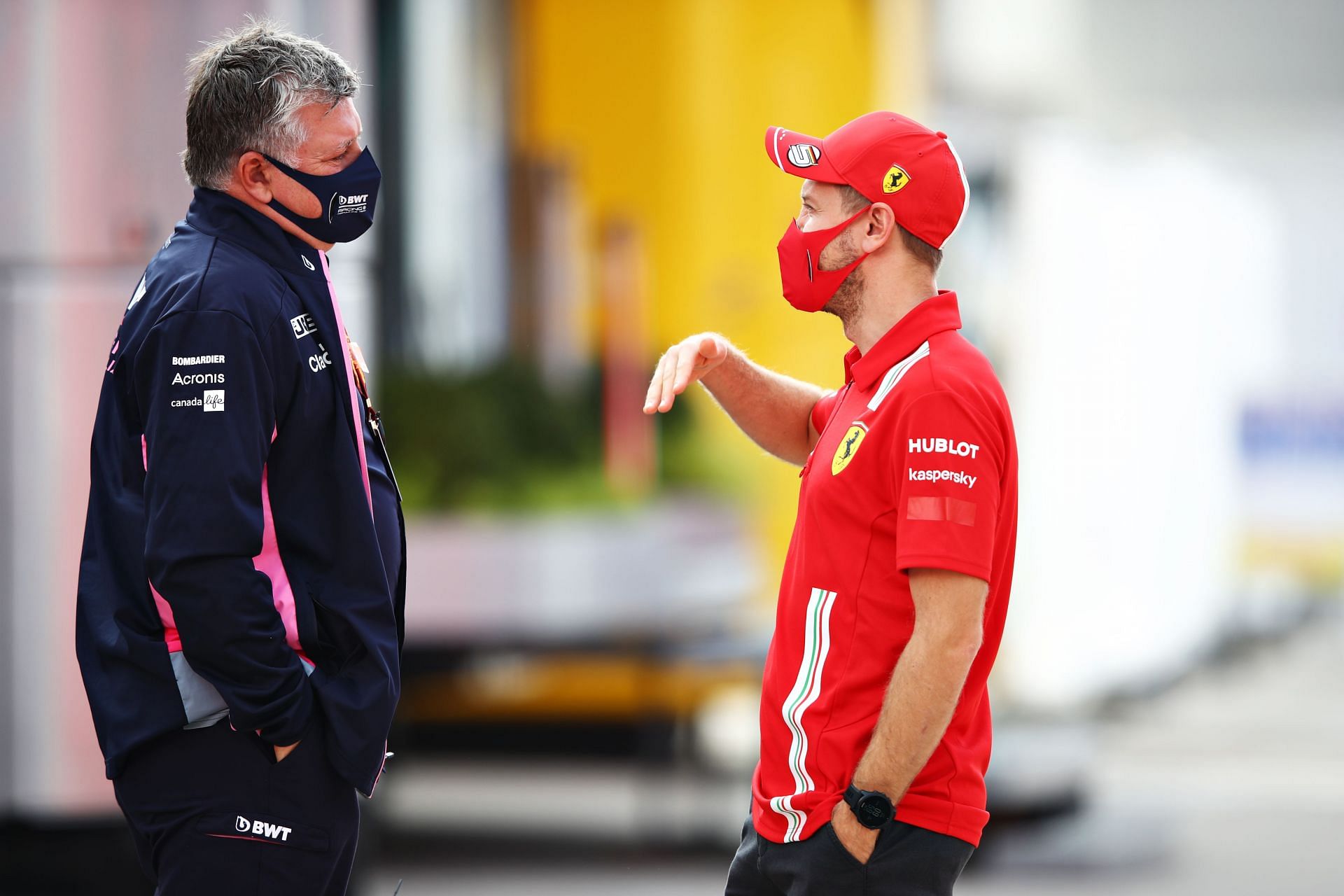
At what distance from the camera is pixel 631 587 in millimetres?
A: 6730

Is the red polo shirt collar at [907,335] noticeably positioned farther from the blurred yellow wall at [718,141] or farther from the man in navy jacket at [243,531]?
the blurred yellow wall at [718,141]

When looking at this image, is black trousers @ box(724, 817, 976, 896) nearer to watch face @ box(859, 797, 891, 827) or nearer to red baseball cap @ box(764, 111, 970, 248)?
watch face @ box(859, 797, 891, 827)

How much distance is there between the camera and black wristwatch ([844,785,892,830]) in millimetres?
2258

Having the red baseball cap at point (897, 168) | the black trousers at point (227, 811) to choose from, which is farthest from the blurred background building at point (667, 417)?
the red baseball cap at point (897, 168)

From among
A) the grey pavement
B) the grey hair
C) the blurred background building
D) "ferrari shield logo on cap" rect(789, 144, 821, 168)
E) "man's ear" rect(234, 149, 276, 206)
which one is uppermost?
the grey hair

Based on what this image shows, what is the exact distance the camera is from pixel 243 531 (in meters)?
2.19

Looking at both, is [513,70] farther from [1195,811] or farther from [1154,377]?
[1195,811]

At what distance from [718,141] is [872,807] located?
20.5ft

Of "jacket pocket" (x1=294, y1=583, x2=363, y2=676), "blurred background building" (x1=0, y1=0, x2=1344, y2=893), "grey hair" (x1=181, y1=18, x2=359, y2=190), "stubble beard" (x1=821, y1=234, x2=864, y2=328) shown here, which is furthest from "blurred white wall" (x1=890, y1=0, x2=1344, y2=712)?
"jacket pocket" (x1=294, y1=583, x2=363, y2=676)

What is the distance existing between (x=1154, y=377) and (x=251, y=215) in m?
7.26

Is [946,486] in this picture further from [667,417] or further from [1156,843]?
[667,417]

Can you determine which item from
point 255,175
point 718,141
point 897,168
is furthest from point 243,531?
point 718,141

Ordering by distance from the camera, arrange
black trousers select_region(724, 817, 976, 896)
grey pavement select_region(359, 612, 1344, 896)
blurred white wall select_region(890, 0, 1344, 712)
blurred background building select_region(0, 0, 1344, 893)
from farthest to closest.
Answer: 1. blurred white wall select_region(890, 0, 1344, 712)
2. grey pavement select_region(359, 612, 1344, 896)
3. blurred background building select_region(0, 0, 1344, 893)
4. black trousers select_region(724, 817, 976, 896)

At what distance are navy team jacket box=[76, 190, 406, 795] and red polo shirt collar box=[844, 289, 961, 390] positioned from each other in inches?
29.2
